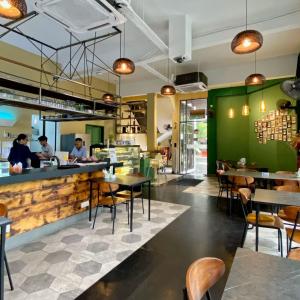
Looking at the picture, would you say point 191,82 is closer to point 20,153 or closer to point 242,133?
point 242,133

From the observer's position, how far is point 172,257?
2949 millimetres

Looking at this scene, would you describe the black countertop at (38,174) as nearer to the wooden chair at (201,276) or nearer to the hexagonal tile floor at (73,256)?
the hexagonal tile floor at (73,256)

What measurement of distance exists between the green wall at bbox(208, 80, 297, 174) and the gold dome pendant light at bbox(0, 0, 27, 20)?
8.02m

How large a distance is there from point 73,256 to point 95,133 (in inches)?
304

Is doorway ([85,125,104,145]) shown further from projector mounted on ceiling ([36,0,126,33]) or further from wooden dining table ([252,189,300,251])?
wooden dining table ([252,189,300,251])

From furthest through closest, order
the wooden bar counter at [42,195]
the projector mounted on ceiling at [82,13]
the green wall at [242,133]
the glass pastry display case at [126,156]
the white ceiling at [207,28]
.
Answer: the green wall at [242,133] → the glass pastry display case at [126,156] → the white ceiling at [207,28] → the wooden bar counter at [42,195] → the projector mounted on ceiling at [82,13]

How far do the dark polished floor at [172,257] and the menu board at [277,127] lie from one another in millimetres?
4333

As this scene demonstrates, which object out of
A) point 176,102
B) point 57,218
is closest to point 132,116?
point 176,102

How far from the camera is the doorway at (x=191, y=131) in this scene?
11.3 m

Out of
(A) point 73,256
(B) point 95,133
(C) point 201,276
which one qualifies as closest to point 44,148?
(B) point 95,133

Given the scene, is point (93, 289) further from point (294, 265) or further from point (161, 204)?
point (161, 204)

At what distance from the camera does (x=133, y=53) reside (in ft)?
21.9

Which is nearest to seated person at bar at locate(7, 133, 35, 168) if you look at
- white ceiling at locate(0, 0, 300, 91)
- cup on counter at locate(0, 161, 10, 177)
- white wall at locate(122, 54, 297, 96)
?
cup on counter at locate(0, 161, 10, 177)

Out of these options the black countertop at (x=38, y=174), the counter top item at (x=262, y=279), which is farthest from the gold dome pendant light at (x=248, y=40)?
the black countertop at (x=38, y=174)
